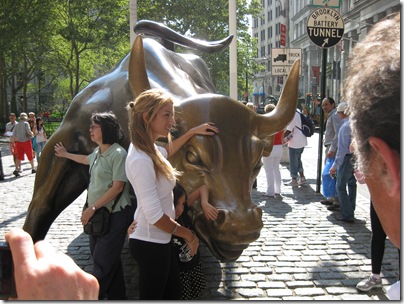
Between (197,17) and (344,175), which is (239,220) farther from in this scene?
(197,17)

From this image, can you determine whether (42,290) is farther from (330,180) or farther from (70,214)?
(330,180)

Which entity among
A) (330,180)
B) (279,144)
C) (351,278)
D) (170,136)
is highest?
(170,136)

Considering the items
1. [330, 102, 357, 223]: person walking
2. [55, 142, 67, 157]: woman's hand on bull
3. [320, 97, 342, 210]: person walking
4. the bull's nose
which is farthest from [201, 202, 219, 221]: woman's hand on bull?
[320, 97, 342, 210]: person walking

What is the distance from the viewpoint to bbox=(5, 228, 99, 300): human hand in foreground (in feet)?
3.12

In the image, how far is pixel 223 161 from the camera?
3264mm

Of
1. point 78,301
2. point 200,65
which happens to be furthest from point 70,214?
point 78,301

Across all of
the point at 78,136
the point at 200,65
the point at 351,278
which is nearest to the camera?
the point at 78,136

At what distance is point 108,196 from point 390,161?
286cm

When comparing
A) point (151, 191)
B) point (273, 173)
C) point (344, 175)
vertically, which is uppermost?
point (151, 191)

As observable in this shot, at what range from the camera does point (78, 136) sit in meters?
4.21

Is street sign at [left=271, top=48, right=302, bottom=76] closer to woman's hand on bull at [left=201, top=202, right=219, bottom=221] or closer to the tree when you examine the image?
woman's hand on bull at [left=201, top=202, right=219, bottom=221]

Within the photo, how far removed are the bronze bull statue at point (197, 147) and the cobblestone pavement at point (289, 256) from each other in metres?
1.15

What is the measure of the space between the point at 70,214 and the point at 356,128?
6.95 metres

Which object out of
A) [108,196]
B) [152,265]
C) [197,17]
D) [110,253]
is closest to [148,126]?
[152,265]
